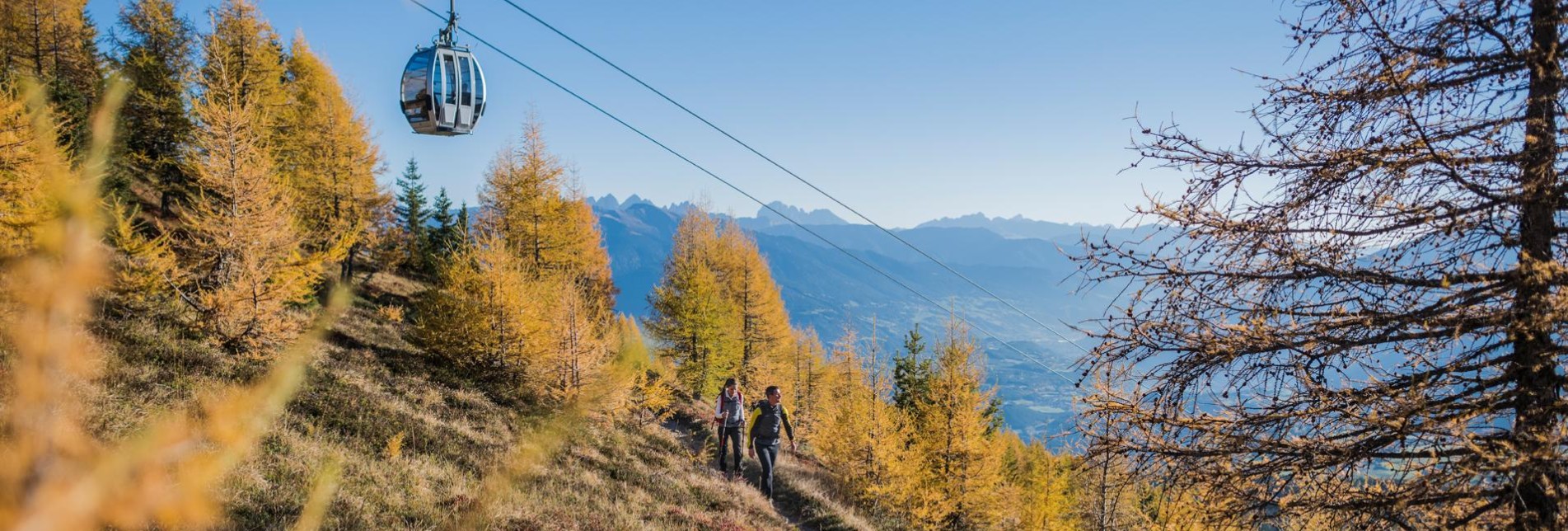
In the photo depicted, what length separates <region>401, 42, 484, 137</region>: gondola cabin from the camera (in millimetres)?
8641

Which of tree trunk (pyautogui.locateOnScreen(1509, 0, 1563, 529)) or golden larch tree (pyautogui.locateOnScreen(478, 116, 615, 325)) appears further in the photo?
golden larch tree (pyautogui.locateOnScreen(478, 116, 615, 325))

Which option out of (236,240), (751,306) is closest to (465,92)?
(236,240)

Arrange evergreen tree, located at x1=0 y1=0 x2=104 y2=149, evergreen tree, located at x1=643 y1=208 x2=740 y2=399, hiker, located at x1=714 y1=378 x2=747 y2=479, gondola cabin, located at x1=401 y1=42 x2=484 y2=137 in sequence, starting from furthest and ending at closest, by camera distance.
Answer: evergreen tree, located at x1=643 y1=208 x2=740 y2=399 → evergreen tree, located at x1=0 y1=0 x2=104 y2=149 → hiker, located at x1=714 y1=378 x2=747 y2=479 → gondola cabin, located at x1=401 y1=42 x2=484 y2=137

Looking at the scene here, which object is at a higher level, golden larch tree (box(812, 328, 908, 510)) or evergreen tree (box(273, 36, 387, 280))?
evergreen tree (box(273, 36, 387, 280))

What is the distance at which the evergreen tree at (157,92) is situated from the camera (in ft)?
73.3

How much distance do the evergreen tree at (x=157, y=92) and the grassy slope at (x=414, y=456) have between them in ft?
43.3

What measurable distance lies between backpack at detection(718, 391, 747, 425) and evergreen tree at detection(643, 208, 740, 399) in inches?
545

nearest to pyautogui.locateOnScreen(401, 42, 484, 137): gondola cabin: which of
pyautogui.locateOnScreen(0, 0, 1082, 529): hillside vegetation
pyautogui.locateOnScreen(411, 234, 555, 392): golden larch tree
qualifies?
pyautogui.locateOnScreen(0, 0, 1082, 529): hillside vegetation

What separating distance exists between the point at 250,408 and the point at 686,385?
1045 inches

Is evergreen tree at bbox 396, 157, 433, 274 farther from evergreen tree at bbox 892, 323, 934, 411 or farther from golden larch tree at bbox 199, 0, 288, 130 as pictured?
evergreen tree at bbox 892, 323, 934, 411

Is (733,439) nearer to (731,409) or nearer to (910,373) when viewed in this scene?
(731,409)

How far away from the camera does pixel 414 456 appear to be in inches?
343

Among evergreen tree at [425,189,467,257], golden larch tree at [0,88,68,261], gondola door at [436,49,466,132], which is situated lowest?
golden larch tree at [0,88,68,261]

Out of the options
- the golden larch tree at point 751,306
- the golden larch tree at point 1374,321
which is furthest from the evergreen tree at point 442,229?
the golden larch tree at point 1374,321
